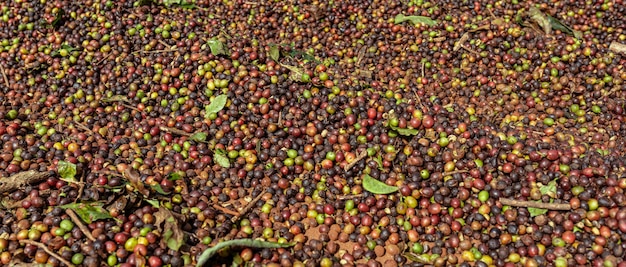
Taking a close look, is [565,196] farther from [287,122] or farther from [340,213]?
[287,122]

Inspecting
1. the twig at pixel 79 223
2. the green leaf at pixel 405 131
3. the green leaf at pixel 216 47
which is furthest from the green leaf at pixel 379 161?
the twig at pixel 79 223

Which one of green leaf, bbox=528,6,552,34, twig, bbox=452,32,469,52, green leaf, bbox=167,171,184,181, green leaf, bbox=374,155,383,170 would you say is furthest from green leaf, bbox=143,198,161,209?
green leaf, bbox=528,6,552,34

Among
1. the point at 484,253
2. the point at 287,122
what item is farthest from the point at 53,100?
the point at 484,253

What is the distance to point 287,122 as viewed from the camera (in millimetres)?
5723

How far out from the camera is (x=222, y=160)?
5.46 meters

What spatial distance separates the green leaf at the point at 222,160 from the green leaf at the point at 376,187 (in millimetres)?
1679

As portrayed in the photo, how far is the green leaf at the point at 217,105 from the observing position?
→ 593cm

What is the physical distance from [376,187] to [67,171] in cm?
341

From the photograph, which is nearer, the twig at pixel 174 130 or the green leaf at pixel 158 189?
the green leaf at pixel 158 189

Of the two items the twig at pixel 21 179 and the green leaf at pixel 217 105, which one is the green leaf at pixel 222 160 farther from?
the twig at pixel 21 179

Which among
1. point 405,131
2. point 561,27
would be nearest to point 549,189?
point 405,131

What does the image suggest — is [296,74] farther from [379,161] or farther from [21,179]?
[21,179]

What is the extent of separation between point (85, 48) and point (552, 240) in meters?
6.88

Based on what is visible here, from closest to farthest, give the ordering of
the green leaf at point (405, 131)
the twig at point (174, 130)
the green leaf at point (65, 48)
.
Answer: the green leaf at point (405, 131)
the twig at point (174, 130)
the green leaf at point (65, 48)
